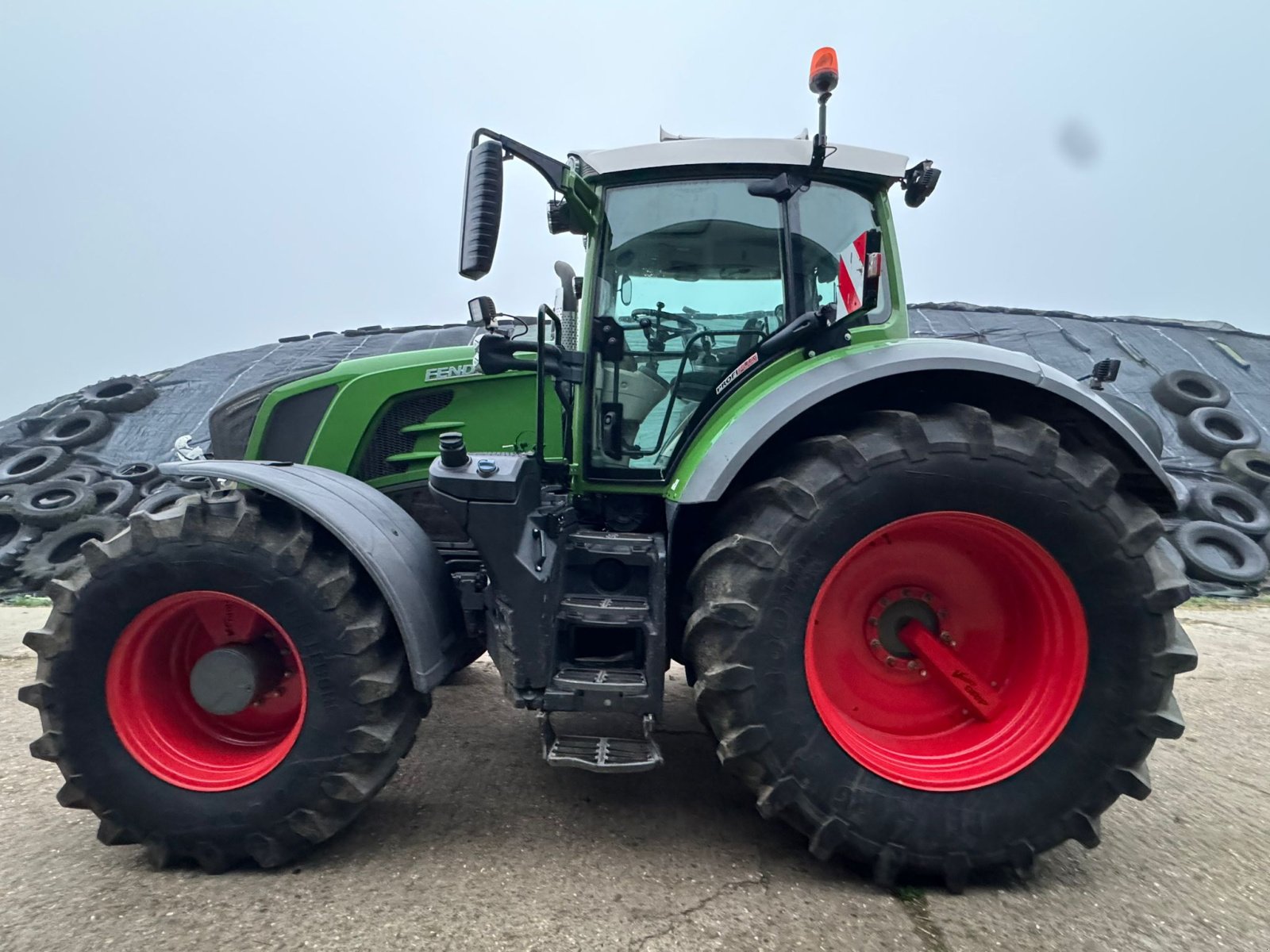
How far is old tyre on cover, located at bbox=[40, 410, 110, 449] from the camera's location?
930cm

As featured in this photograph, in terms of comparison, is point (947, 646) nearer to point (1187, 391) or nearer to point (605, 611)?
point (605, 611)

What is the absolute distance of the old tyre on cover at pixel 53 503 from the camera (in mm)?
7590

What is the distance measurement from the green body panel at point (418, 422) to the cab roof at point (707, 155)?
97 cm

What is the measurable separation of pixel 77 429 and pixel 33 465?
0.89 metres

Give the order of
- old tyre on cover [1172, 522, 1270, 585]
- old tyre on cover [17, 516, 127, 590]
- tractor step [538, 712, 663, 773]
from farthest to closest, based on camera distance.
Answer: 1. old tyre on cover [1172, 522, 1270, 585]
2. old tyre on cover [17, 516, 127, 590]
3. tractor step [538, 712, 663, 773]

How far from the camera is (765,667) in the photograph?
2.17 m

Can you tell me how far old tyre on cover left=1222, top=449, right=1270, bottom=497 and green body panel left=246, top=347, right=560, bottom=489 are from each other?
9005mm

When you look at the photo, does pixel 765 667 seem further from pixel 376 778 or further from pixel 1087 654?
pixel 376 778

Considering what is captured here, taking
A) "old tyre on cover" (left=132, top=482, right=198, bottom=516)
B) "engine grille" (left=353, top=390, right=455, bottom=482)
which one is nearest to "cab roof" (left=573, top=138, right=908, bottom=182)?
"engine grille" (left=353, top=390, right=455, bottom=482)

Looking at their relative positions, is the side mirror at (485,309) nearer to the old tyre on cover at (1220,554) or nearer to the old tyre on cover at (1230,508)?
the old tyre on cover at (1220,554)

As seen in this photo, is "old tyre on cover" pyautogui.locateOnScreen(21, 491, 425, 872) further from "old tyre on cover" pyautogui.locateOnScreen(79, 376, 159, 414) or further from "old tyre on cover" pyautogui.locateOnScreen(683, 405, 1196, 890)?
"old tyre on cover" pyautogui.locateOnScreen(79, 376, 159, 414)

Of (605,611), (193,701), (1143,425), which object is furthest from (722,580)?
(1143,425)

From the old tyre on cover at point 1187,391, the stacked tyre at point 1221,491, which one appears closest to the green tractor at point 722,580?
the stacked tyre at point 1221,491

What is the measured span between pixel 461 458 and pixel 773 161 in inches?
55.6
